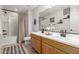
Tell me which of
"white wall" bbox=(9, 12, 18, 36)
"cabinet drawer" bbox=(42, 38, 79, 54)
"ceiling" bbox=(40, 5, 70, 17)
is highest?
"ceiling" bbox=(40, 5, 70, 17)

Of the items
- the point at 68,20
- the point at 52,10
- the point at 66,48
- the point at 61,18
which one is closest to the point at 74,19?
the point at 68,20

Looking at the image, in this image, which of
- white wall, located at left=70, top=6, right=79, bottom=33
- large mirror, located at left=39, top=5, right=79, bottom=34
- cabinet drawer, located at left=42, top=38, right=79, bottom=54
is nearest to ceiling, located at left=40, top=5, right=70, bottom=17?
large mirror, located at left=39, top=5, right=79, bottom=34

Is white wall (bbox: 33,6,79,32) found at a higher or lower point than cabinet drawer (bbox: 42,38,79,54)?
higher

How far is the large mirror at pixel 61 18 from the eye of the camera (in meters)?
2.12

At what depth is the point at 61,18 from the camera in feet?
Answer: 8.23

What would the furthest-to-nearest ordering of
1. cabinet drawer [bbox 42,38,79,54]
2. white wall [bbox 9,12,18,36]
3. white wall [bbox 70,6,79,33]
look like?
1. white wall [bbox 9,12,18,36]
2. white wall [bbox 70,6,79,33]
3. cabinet drawer [bbox 42,38,79,54]

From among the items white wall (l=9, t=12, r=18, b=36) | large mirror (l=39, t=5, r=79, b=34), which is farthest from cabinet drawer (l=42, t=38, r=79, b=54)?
white wall (l=9, t=12, r=18, b=36)

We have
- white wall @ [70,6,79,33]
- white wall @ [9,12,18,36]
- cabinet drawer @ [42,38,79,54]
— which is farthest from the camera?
white wall @ [9,12,18,36]

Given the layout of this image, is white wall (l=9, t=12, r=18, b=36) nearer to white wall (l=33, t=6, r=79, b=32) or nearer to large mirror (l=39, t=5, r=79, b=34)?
white wall (l=33, t=6, r=79, b=32)

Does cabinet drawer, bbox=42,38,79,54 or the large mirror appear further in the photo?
the large mirror

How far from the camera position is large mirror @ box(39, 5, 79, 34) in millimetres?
2122
